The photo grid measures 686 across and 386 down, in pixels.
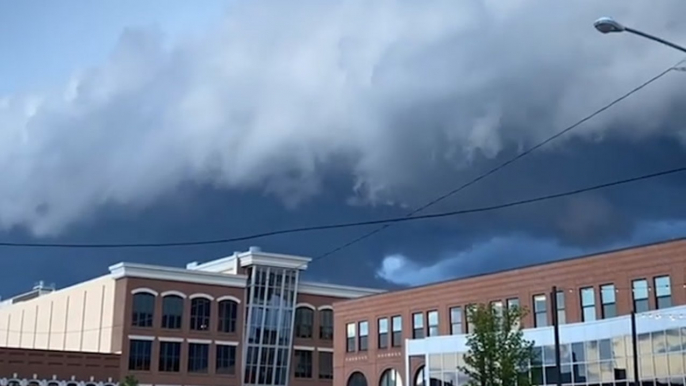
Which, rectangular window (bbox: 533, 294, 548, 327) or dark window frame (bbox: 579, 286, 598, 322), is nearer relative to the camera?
dark window frame (bbox: 579, 286, 598, 322)

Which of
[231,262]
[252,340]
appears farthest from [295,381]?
[231,262]

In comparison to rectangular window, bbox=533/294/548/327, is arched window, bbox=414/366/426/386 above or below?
below

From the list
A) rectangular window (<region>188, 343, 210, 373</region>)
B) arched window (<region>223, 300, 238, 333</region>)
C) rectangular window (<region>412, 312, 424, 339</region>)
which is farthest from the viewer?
arched window (<region>223, 300, 238, 333</region>)

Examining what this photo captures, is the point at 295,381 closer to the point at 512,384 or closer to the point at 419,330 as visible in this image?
the point at 419,330

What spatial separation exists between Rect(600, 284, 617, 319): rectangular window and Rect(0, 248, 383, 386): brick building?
1705 inches

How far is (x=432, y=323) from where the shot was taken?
65250mm

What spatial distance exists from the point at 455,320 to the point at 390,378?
25.0 ft

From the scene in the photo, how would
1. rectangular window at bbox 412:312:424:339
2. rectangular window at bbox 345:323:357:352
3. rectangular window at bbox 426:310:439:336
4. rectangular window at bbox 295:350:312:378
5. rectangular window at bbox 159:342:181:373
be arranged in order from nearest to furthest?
1. rectangular window at bbox 426:310:439:336
2. rectangular window at bbox 412:312:424:339
3. rectangular window at bbox 345:323:357:352
4. rectangular window at bbox 159:342:181:373
5. rectangular window at bbox 295:350:312:378

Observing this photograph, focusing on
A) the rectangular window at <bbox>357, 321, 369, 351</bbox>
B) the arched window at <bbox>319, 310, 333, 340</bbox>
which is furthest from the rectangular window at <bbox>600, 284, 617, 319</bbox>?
the arched window at <bbox>319, 310, 333, 340</bbox>

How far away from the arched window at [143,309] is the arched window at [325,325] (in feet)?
61.6

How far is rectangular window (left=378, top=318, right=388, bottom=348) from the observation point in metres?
69.2

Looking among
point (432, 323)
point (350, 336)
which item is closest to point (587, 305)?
point (432, 323)

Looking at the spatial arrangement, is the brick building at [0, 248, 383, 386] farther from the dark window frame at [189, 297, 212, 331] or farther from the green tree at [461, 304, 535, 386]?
the green tree at [461, 304, 535, 386]

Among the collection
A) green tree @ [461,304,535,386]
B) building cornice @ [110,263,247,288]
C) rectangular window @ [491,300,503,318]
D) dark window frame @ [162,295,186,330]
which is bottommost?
green tree @ [461,304,535,386]
